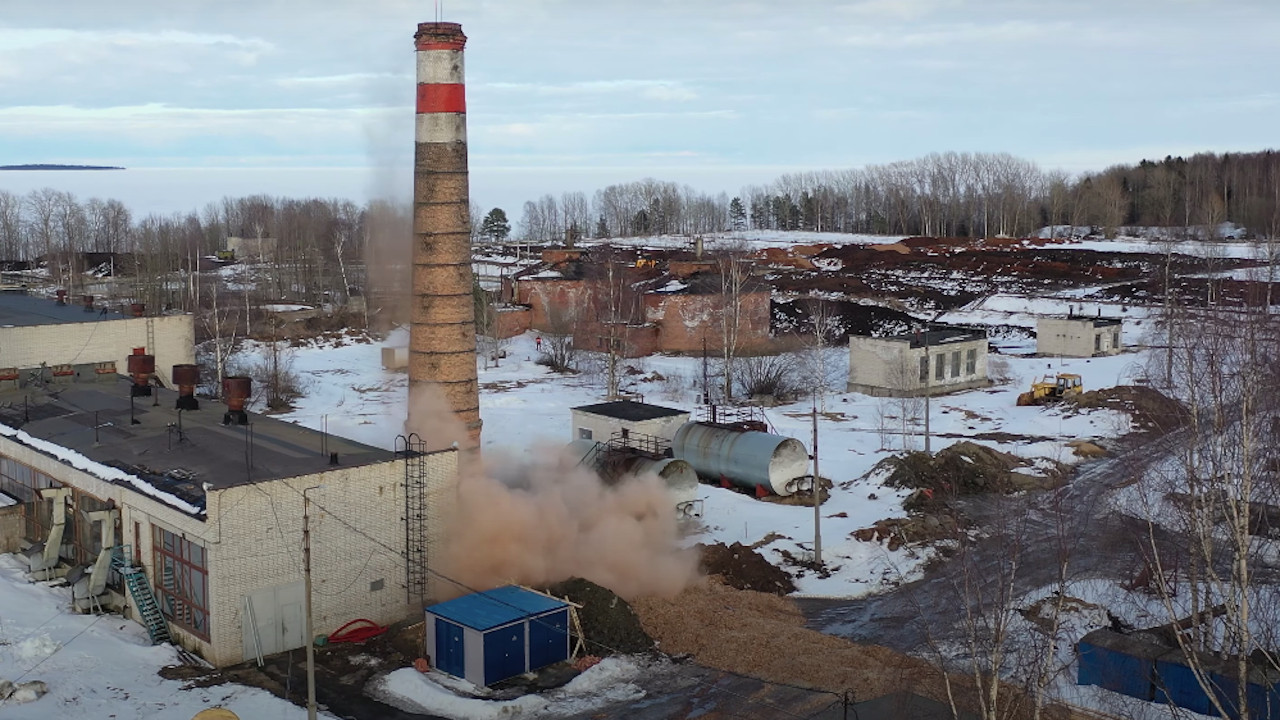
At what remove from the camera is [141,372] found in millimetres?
27469

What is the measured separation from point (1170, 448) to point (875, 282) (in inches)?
2219

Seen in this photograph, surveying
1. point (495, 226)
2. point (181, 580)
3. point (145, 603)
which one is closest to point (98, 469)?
point (145, 603)

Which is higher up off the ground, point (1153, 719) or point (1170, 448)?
point (1170, 448)

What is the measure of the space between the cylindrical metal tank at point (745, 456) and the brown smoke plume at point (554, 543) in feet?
17.3

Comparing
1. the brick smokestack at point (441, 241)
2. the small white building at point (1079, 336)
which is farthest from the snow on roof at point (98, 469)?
the small white building at point (1079, 336)

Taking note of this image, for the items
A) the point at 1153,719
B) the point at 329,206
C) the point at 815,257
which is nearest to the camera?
the point at 1153,719

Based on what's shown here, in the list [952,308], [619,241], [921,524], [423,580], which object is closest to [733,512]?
[921,524]

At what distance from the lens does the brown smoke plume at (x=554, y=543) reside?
2170cm

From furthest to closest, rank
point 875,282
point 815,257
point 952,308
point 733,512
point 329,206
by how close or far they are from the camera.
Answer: point 329,206, point 815,257, point 875,282, point 952,308, point 733,512

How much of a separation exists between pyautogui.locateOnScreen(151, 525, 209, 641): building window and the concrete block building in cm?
3

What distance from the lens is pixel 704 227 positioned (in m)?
152

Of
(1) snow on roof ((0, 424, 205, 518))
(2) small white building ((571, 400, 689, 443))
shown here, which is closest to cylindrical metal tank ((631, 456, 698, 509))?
(2) small white building ((571, 400, 689, 443))

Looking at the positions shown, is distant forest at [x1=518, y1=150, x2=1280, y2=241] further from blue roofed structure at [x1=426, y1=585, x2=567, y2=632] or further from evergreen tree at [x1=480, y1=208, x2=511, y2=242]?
blue roofed structure at [x1=426, y1=585, x2=567, y2=632]

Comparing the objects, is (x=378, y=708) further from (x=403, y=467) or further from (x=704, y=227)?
(x=704, y=227)
